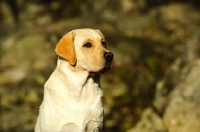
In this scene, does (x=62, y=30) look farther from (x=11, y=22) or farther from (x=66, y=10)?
(x=11, y=22)

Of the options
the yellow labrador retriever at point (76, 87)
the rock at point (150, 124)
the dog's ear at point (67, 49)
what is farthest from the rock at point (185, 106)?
the dog's ear at point (67, 49)

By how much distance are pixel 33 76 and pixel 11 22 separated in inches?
235

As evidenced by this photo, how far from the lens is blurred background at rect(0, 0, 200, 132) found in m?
8.24

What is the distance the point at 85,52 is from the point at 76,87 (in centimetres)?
47

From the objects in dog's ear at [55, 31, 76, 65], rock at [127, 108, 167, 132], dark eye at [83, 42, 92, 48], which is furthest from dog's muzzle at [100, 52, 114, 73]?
rock at [127, 108, 167, 132]

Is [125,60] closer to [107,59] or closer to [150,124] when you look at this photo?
[150,124]

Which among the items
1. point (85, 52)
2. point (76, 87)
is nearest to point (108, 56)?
point (85, 52)

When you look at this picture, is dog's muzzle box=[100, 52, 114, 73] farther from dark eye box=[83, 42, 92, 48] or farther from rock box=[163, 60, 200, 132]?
rock box=[163, 60, 200, 132]

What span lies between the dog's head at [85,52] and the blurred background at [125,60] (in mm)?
3249

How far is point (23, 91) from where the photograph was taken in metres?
10.6

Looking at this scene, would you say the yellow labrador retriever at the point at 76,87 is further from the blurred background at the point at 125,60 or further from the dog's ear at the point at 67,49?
the blurred background at the point at 125,60

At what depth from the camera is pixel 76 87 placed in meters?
5.12

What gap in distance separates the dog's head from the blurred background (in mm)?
3249

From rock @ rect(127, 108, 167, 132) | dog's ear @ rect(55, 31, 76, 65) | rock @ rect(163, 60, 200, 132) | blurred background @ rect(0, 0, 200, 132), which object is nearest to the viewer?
dog's ear @ rect(55, 31, 76, 65)
